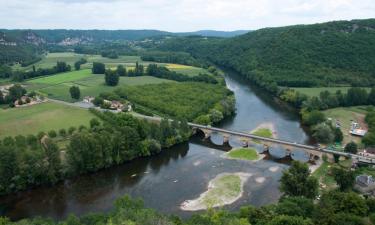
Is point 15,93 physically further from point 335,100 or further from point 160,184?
point 335,100

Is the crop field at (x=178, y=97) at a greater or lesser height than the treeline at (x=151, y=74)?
lesser

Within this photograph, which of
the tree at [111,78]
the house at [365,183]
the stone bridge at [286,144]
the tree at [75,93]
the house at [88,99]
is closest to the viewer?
the house at [365,183]

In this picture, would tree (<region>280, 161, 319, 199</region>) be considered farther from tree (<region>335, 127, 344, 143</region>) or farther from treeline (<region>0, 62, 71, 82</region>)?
treeline (<region>0, 62, 71, 82</region>)

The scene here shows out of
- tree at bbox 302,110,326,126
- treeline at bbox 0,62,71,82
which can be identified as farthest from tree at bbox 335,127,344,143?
treeline at bbox 0,62,71,82

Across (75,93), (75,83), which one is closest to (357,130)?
(75,93)

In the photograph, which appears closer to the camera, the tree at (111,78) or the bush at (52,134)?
the bush at (52,134)

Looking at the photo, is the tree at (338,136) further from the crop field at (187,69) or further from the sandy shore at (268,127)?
the crop field at (187,69)

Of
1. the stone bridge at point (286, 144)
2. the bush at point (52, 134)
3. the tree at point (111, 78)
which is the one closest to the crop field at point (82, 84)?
the tree at point (111, 78)

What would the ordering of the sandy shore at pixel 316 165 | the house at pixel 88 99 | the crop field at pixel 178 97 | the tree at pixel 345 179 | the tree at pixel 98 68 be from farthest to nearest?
the tree at pixel 98 68 → the house at pixel 88 99 → the crop field at pixel 178 97 → the sandy shore at pixel 316 165 → the tree at pixel 345 179
